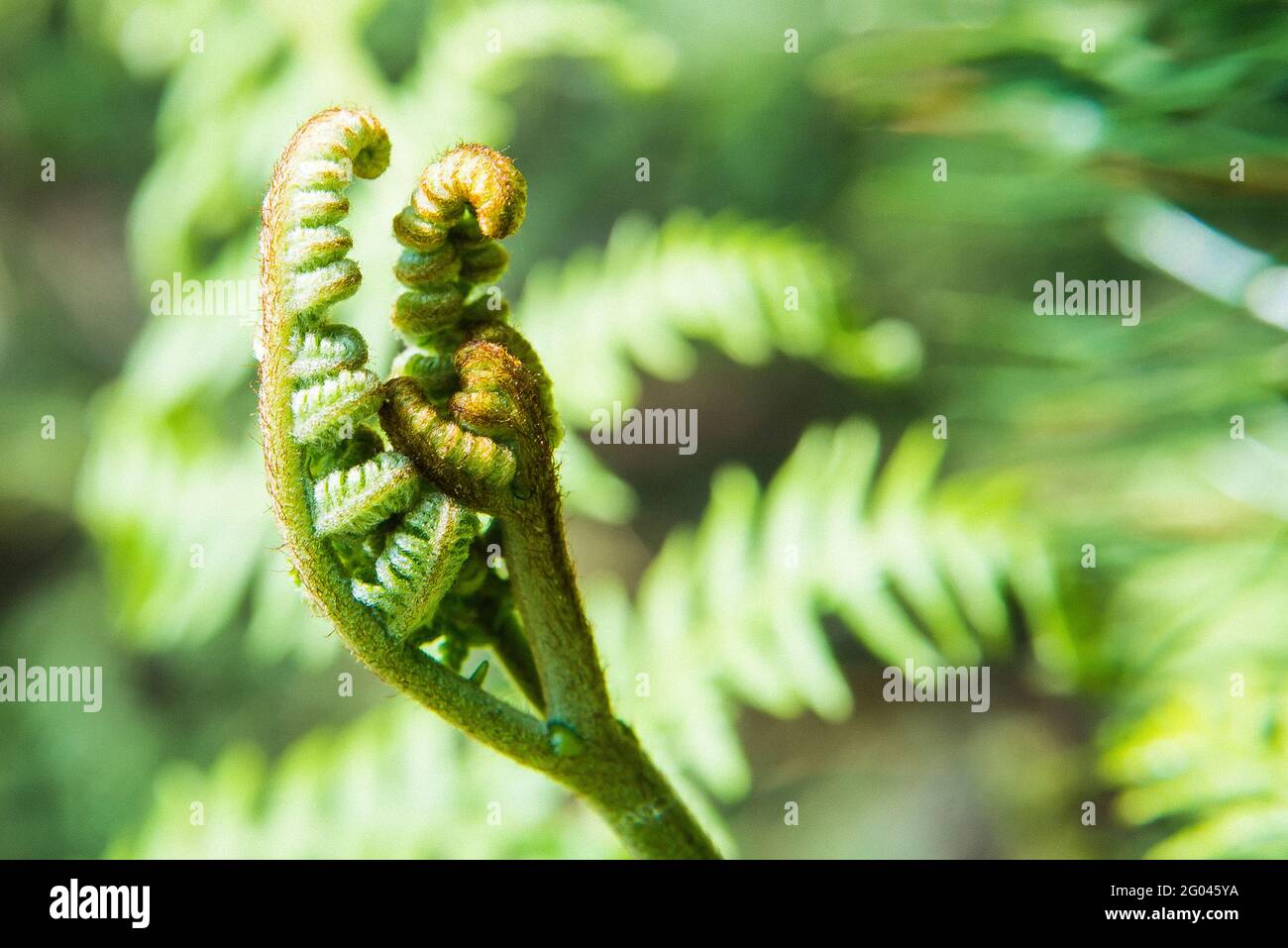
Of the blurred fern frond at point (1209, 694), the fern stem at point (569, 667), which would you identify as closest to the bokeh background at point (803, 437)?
the blurred fern frond at point (1209, 694)

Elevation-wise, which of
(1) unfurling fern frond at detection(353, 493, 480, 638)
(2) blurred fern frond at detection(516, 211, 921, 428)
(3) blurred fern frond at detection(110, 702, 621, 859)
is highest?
(2) blurred fern frond at detection(516, 211, 921, 428)

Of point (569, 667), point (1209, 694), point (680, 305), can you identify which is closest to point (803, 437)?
point (680, 305)

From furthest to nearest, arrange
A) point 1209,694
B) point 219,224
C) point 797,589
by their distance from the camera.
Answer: point 219,224, point 797,589, point 1209,694

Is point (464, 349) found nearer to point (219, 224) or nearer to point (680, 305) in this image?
point (680, 305)

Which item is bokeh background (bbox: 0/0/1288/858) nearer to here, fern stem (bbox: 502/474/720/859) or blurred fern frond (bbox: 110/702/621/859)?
blurred fern frond (bbox: 110/702/621/859)

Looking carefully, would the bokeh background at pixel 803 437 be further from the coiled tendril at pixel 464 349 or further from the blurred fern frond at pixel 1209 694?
the coiled tendril at pixel 464 349

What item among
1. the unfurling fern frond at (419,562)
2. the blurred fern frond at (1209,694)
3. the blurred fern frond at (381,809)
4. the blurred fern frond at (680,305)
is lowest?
the blurred fern frond at (381,809)

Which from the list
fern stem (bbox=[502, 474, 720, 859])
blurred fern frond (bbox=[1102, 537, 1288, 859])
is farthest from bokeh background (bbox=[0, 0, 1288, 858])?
fern stem (bbox=[502, 474, 720, 859])
